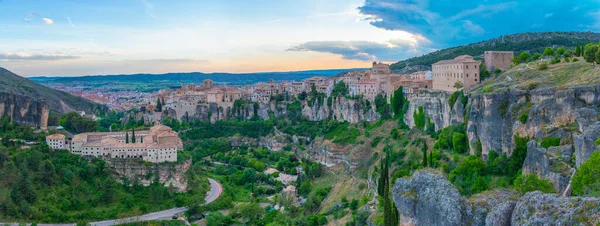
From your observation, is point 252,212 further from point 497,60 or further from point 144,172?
point 497,60

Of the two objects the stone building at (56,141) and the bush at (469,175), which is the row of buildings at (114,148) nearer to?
the stone building at (56,141)

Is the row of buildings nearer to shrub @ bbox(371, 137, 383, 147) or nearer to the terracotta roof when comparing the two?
the terracotta roof

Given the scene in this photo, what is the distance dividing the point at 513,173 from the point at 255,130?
51.5 meters

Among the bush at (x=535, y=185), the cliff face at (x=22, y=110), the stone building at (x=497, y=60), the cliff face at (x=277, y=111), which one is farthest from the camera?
the cliff face at (x=277, y=111)

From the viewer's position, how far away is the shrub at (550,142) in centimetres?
2461

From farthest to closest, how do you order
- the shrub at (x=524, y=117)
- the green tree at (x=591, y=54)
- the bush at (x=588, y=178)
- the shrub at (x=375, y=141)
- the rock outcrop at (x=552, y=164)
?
1. the shrub at (x=375, y=141)
2. the green tree at (x=591, y=54)
3. the shrub at (x=524, y=117)
4. the rock outcrop at (x=552, y=164)
5. the bush at (x=588, y=178)

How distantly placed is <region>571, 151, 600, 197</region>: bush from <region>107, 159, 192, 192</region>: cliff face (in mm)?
36353

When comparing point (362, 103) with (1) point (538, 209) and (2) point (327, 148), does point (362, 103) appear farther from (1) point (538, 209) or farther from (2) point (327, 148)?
(1) point (538, 209)

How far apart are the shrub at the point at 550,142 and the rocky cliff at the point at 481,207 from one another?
22.0 ft

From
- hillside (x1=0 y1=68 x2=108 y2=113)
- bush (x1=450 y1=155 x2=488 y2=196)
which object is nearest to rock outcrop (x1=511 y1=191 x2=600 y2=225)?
bush (x1=450 y1=155 x2=488 y2=196)

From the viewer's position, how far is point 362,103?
63.9 metres

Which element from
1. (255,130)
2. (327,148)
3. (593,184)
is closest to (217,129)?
(255,130)

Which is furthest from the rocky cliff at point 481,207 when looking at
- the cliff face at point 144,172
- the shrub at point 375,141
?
the shrub at point 375,141

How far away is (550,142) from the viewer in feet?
81.5
